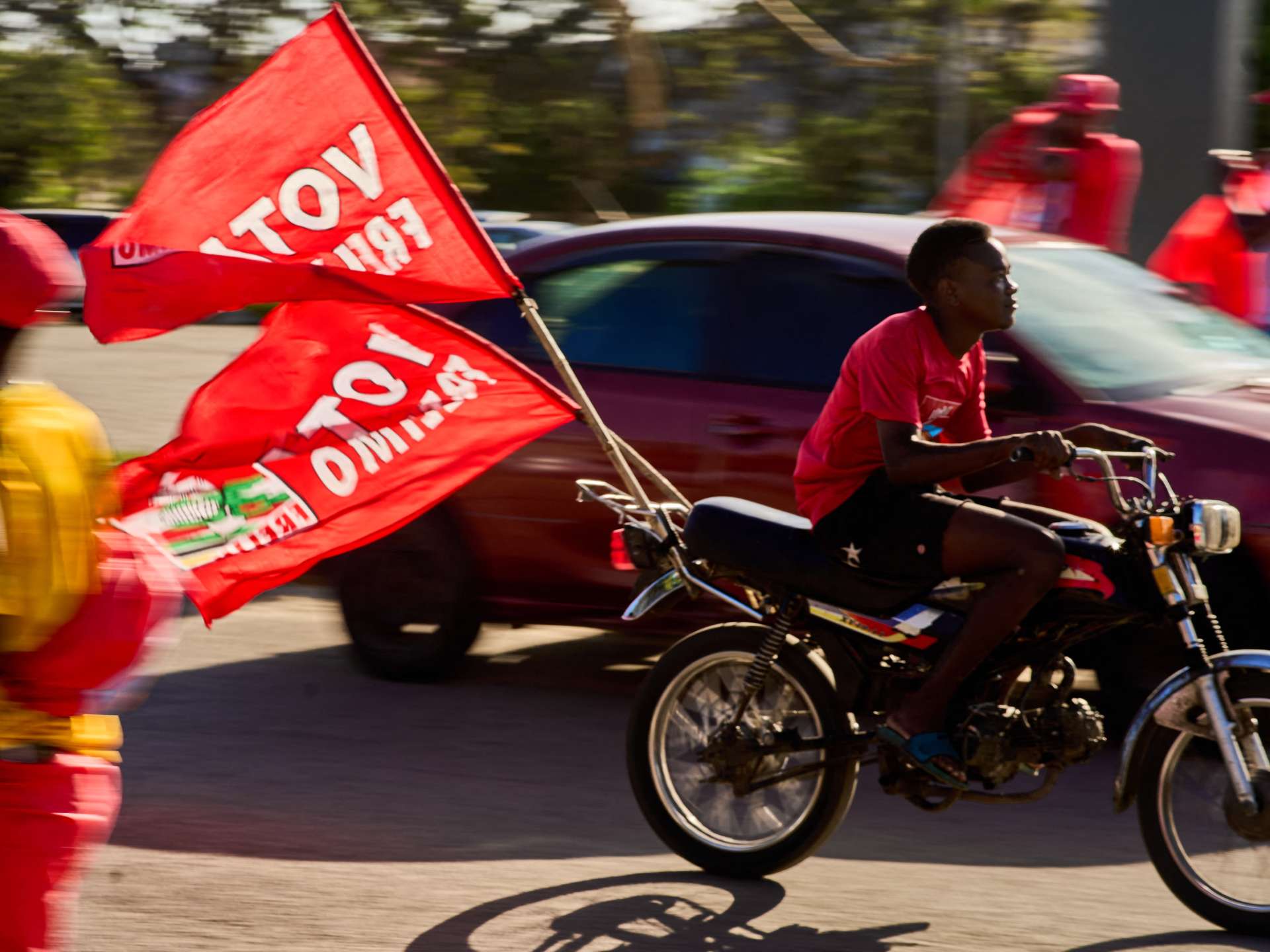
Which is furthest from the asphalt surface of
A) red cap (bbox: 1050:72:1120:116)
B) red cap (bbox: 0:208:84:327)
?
red cap (bbox: 1050:72:1120:116)

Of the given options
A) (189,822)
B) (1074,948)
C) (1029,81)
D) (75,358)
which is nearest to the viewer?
(1074,948)

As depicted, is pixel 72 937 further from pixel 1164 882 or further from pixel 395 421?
pixel 1164 882

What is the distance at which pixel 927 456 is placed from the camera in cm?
440

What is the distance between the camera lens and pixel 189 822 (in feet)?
17.5

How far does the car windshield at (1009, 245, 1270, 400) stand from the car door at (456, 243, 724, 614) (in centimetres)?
114

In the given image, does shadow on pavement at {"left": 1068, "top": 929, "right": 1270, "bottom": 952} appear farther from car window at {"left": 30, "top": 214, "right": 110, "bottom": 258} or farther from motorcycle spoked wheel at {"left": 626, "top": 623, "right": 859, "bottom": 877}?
car window at {"left": 30, "top": 214, "right": 110, "bottom": 258}

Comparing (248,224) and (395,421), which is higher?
(248,224)

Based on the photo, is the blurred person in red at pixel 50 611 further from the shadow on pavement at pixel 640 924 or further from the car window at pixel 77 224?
the car window at pixel 77 224

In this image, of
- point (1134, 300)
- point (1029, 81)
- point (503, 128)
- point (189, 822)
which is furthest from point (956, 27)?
point (189, 822)

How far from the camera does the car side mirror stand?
5.95 metres

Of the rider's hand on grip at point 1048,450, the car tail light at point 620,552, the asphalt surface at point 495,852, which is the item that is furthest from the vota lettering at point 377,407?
the rider's hand on grip at point 1048,450

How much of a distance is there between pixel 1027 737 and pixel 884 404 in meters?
0.88

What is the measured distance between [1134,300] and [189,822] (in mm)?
3690

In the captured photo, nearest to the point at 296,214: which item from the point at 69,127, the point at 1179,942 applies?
the point at 1179,942
